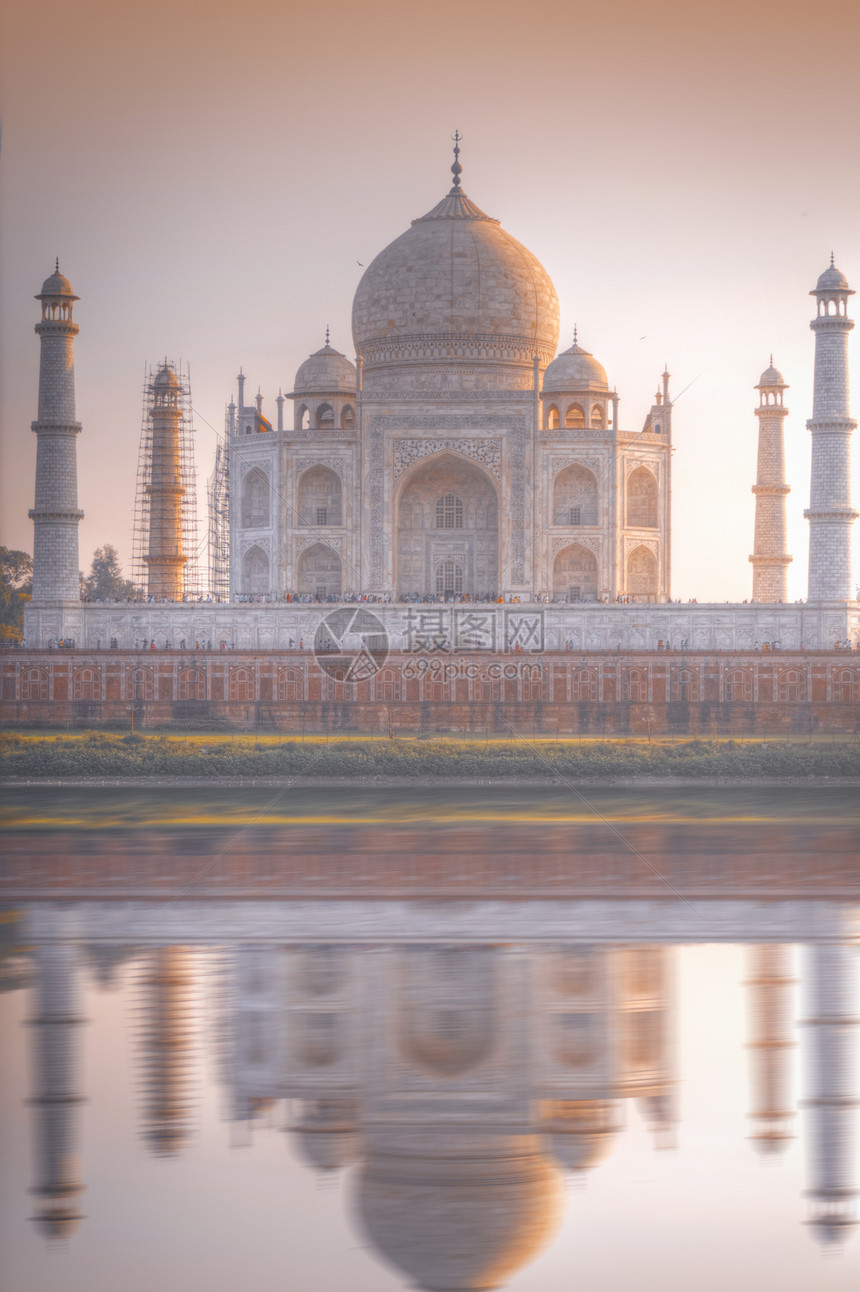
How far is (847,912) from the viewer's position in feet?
21.1

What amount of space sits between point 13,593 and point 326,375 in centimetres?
1099

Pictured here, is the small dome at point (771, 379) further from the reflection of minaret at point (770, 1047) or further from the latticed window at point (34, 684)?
the reflection of minaret at point (770, 1047)

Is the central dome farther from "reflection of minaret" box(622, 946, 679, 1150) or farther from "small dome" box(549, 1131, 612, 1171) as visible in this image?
"small dome" box(549, 1131, 612, 1171)

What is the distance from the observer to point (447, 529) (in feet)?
80.7

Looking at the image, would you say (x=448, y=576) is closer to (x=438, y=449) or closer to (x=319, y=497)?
(x=438, y=449)

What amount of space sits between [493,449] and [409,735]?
1005cm

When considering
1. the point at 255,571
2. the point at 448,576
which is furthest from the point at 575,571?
the point at 255,571

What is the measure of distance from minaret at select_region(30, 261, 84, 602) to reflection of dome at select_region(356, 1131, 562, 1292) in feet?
59.1

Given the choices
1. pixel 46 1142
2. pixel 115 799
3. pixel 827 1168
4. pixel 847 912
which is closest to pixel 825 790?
pixel 847 912

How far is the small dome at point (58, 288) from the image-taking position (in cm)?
2083

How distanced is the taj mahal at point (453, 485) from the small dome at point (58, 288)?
0.05 m

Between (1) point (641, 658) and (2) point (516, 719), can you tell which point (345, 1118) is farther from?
(1) point (641, 658)

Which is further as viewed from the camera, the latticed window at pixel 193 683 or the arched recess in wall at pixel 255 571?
the arched recess in wall at pixel 255 571

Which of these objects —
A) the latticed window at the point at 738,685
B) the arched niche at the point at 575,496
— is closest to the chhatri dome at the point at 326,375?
the arched niche at the point at 575,496
